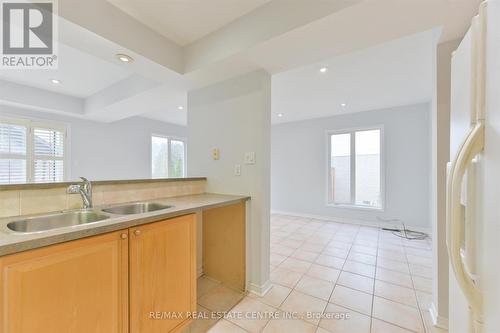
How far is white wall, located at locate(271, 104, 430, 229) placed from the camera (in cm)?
372

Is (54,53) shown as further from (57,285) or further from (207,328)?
(207,328)

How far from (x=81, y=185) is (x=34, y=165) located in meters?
3.46

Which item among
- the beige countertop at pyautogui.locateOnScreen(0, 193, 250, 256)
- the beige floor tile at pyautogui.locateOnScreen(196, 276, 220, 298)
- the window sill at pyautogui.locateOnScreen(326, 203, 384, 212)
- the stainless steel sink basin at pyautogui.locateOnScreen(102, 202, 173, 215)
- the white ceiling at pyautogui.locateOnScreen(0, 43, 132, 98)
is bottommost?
the beige floor tile at pyautogui.locateOnScreen(196, 276, 220, 298)

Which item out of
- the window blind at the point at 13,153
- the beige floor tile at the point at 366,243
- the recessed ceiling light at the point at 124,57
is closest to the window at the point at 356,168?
the beige floor tile at the point at 366,243

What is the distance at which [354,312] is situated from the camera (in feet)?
5.34

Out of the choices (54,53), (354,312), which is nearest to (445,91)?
(354,312)

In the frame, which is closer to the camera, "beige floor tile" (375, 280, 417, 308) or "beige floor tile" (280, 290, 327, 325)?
"beige floor tile" (280, 290, 327, 325)

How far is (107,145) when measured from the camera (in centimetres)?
452

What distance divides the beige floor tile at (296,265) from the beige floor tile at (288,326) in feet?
2.56

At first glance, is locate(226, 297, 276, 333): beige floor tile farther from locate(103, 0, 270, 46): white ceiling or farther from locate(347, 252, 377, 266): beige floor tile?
locate(103, 0, 270, 46): white ceiling

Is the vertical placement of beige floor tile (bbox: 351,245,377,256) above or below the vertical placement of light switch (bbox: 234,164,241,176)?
below

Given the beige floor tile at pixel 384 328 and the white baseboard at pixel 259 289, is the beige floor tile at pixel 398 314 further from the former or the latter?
the white baseboard at pixel 259 289

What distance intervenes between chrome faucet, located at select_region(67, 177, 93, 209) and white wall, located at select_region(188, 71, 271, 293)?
1105 millimetres

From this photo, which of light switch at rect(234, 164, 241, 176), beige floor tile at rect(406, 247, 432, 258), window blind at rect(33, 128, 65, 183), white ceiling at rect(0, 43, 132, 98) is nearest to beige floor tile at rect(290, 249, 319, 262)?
beige floor tile at rect(406, 247, 432, 258)
